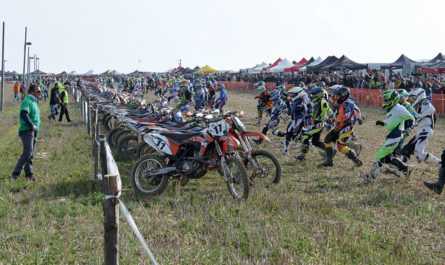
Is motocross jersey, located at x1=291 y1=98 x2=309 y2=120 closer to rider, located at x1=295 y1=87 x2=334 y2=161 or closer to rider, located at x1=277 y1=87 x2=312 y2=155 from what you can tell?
rider, located at x1=277 y1=87 x2=312 y2=155

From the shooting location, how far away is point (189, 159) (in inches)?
253

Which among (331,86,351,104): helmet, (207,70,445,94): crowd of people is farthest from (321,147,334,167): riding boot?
(207,70,445,94): crowd of people

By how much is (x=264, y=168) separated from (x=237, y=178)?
773 millimetres

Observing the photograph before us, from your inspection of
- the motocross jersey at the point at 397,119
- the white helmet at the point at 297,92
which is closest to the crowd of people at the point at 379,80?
the white helmet at the point at 297,92

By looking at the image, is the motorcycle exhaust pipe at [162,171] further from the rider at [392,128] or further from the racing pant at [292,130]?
the racing pant at [292,130]

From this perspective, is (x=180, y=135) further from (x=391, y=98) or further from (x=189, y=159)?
(x=391, y=98)

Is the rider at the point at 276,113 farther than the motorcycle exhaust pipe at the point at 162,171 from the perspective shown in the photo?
Yes

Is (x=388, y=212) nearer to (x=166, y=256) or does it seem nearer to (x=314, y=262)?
(x=314, y=262)

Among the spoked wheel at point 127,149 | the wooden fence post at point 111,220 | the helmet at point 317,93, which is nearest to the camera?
the wooden fence post at point 111,220

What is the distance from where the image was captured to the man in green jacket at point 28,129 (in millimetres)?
6949

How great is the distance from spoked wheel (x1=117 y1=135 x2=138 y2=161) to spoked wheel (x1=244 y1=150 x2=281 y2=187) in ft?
10.5

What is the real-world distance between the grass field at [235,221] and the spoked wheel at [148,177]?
7.4 inches

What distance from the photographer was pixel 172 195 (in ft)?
21.2

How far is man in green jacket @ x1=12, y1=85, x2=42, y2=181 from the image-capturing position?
6949mm
